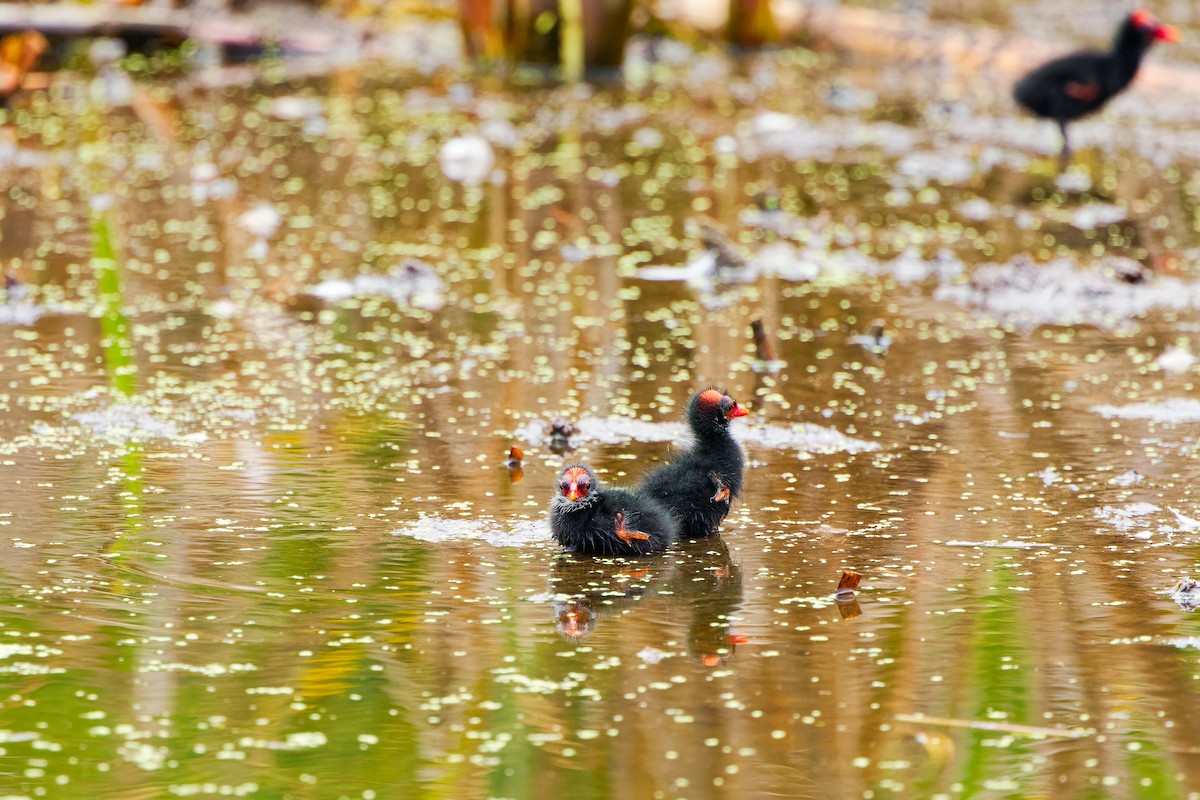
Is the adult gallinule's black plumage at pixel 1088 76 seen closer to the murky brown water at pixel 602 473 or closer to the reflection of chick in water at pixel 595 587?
the murky brown water at pixel 602 473

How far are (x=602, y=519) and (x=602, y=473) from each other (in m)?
0.91

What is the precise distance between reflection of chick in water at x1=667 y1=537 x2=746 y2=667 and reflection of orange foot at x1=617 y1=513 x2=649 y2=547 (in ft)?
0.45

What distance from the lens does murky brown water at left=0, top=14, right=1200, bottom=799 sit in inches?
141

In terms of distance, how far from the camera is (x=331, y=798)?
10.8 ft

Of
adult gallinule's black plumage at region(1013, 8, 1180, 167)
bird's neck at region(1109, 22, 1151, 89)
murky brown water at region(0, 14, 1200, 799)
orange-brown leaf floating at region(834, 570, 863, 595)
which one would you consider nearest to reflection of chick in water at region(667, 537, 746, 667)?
murky brown water at region(0, 14, 1200, 799)

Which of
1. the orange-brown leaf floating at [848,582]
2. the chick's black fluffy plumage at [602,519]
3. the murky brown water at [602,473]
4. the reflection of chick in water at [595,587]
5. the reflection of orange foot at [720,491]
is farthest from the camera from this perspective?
the reflection of orange foot at [720,491]

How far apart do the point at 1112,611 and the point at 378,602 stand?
70.2 inches

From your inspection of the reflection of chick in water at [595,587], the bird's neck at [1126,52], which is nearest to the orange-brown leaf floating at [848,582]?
the reflection of chick in water at [595,587]

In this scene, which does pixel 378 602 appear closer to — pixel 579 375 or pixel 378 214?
pixel 579 375

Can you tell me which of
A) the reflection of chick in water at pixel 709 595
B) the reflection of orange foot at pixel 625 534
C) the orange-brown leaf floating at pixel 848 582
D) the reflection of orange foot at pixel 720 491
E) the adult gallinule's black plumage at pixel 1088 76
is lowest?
the reflection of chick in water at pixel 709 595

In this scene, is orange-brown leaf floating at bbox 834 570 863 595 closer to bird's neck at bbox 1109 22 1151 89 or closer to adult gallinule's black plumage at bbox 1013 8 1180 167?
adult gallinule's black plumage at bbox 1013 8 1180 167

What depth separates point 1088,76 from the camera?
11.1 meters

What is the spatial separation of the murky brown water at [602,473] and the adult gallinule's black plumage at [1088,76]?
365mm

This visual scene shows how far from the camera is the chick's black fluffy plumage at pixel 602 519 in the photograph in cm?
462
